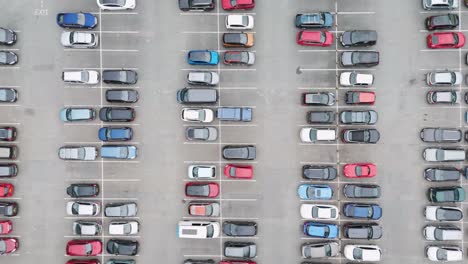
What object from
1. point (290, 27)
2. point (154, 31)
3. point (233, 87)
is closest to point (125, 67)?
point (154, 31)

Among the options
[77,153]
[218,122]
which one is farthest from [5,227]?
[218,122]

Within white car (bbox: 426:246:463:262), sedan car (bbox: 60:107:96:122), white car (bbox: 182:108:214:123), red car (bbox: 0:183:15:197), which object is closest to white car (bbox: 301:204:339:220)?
white car (bbox: 426:246:463:262)

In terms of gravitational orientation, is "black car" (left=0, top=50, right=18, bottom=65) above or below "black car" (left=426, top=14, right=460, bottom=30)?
below

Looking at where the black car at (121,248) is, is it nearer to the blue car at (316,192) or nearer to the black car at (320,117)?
the blue car at (316,192)

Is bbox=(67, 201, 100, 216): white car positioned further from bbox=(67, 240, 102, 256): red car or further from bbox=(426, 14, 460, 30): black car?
bbox=(426, 14, 460, 30): black car

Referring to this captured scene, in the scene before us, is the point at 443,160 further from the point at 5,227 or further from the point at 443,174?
the point at 5,227

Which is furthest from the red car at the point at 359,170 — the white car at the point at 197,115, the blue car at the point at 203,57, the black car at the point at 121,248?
the black car at the point at 121,248
